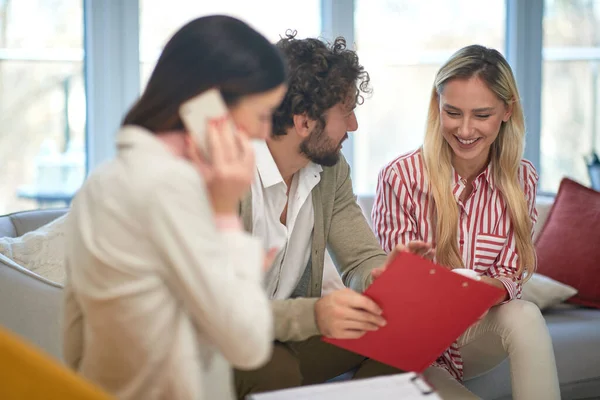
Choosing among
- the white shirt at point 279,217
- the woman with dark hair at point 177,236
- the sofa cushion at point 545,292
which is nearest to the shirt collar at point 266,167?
the white shirt at point 279,217

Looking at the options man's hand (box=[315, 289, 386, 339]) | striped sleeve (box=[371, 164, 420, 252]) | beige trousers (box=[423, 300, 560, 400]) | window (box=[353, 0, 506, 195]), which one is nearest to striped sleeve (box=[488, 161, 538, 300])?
beige trousers (box=[423, 300, 560, 400])

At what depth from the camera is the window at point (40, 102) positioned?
3.17 meters

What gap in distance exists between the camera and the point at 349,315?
1.53 m

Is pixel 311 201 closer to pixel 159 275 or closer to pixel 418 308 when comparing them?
pixel 418 308

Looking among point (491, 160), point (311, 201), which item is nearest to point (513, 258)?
point (491, 160)

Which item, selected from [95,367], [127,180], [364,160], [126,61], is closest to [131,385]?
[95,367]

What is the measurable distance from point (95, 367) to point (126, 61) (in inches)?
90.6

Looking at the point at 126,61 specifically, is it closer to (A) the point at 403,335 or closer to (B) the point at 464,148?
(B) the point at 464,148

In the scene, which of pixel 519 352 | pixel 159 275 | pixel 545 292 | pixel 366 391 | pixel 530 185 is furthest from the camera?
pixel 545 292

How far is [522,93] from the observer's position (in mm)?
3713

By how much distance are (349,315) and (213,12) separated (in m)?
2.07

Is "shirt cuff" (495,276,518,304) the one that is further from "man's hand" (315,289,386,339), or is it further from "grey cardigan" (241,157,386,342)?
"man's hand" (315,289,386,339)

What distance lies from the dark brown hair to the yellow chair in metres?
0.36

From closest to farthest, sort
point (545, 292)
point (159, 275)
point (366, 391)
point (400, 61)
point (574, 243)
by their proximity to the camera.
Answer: point (159, 275), point (366, 391), point (545, 292), point (574, 243), point (400, 61)
